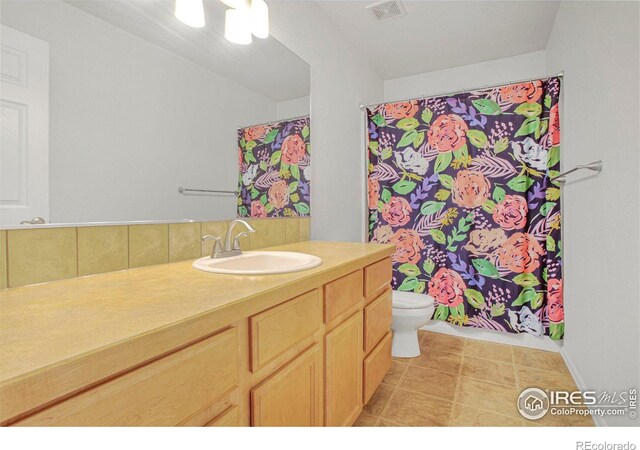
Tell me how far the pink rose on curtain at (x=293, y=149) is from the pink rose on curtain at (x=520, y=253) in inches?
61.9

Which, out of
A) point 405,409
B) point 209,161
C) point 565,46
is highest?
point 565,46

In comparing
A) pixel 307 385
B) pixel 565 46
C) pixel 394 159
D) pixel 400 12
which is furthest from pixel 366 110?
pixel 307 385

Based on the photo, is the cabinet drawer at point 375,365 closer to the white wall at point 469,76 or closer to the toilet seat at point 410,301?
the toilet seat at point 410,301

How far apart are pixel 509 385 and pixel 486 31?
245 cm

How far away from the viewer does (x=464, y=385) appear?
182cm

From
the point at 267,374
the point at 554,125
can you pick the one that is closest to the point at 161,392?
the point at 267,374

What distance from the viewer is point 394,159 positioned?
8.48ft

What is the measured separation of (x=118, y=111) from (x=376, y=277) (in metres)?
1.25

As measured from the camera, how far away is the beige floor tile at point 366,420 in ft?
4.88

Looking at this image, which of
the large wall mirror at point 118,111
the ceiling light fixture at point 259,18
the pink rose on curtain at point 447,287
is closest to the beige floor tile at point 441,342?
the pink rose on curtain at point 447,287

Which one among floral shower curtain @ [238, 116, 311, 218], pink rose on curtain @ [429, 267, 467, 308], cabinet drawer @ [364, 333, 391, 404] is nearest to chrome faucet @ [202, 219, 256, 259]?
floral shower curtain @ [238, 116, 311, 218]

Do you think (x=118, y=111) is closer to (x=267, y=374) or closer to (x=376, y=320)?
(x=267, y=374)

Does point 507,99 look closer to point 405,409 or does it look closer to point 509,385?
point 509,385

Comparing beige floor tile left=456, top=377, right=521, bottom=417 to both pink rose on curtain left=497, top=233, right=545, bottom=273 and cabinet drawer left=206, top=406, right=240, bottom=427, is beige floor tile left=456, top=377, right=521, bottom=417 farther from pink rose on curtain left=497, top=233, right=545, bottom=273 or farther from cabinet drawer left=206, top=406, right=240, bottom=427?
cabinet drawer left=206, top=406, right=240, bottom=427
